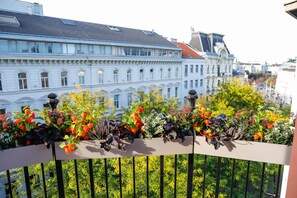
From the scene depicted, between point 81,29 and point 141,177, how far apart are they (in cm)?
1205

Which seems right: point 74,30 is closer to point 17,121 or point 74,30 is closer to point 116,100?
point 116,100

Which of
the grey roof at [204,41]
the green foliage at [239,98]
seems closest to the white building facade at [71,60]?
the grey roof at [204,41]

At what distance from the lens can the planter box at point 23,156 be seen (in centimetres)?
142

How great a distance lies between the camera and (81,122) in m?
1.50

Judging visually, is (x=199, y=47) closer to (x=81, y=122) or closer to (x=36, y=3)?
(x=36, y=3)

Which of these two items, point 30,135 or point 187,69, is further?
point 187,69

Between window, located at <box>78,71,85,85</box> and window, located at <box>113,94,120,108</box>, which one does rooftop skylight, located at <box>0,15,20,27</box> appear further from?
window, located at <box>113,94,120,108</box>

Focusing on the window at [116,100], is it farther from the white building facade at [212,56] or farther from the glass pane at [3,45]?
the white building facade at [212,56]

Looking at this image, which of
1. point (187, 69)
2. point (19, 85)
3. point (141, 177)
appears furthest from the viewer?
point (187, 69)

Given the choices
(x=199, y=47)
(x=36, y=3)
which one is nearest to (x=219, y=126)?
(x=36, y=3)

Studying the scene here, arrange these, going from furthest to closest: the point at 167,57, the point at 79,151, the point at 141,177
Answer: the point at 167,57 < the point at 141,177 < the point at 79,151

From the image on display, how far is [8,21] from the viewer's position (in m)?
10.9

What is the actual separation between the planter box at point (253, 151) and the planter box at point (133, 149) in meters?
0.16

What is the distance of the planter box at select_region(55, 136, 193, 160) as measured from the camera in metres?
1.56
